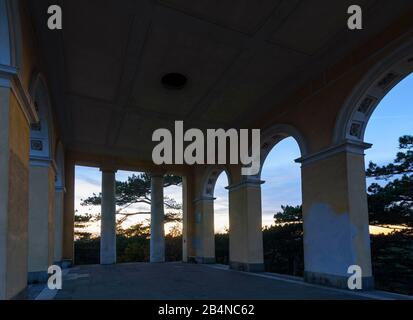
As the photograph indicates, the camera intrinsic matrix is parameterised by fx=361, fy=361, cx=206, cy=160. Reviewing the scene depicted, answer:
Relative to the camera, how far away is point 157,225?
57.0ft

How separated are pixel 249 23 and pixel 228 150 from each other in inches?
290

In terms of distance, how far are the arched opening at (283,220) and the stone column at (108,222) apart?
810 centimetres

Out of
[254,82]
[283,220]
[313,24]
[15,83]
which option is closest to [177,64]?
[254,82]

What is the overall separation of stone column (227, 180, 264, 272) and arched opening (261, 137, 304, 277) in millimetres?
7123

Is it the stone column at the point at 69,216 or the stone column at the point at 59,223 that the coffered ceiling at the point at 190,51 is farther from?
the stone column at the point at 69,216

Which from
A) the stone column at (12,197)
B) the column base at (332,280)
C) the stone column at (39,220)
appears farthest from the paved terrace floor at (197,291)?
the stone column at (12,197)

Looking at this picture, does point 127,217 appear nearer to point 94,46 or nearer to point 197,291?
point 197,291

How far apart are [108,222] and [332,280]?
10928 millimetres

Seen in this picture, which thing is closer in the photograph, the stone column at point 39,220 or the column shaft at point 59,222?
the stone column at point 39,220

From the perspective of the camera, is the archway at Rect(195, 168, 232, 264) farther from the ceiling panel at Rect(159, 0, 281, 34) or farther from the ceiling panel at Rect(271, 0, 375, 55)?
the ceiling panel at Rect(159, 0, 281, 34)

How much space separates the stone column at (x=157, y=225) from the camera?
17078mm

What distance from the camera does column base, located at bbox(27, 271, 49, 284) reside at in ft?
29.1
